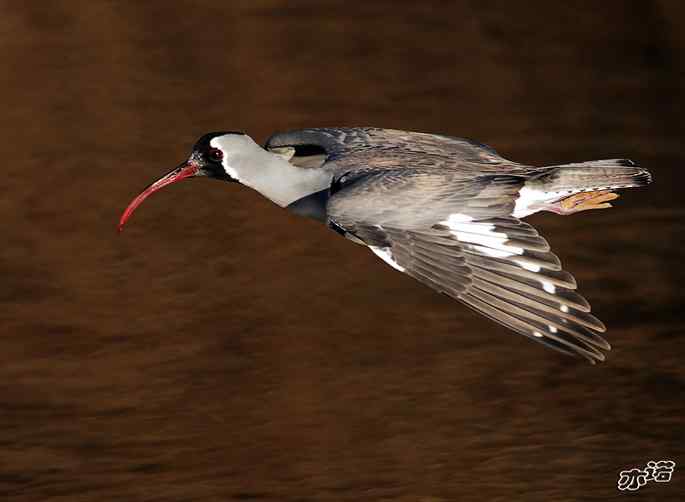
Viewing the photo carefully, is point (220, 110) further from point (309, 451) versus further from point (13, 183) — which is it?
Result: point (309, 451)

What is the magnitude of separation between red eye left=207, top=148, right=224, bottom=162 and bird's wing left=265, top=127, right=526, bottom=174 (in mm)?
337

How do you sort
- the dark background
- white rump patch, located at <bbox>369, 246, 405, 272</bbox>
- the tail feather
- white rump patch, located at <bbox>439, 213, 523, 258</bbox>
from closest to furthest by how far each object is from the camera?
white rump patch, located at <bbox>439, 213, 523, 258</bbox>, white rump patch, located at <bbox>369, 246, 405, 272</bbox>, the tail feather, the dark background

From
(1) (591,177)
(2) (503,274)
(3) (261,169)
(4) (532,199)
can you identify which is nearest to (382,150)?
(3) (261,169)

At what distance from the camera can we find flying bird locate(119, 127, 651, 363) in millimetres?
6703

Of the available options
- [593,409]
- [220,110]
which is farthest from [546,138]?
[593,409]

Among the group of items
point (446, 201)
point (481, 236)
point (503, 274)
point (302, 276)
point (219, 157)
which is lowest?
point (302, 276)

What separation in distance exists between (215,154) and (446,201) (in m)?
1.49

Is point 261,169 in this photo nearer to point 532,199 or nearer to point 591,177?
point 532,199

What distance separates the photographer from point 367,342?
28.7ft

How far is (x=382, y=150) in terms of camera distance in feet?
26.4

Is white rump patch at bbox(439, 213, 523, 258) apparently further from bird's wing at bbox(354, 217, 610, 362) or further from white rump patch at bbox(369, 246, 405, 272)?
white rump patch at bbox(369, 246, 405, 272)

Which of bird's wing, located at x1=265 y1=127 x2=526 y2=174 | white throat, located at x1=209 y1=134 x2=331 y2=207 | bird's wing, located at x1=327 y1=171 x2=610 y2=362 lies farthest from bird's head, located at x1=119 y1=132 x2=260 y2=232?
bird's wing, located at x1=327 y1=171 x2=610 y2=362

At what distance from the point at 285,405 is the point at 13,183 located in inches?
123

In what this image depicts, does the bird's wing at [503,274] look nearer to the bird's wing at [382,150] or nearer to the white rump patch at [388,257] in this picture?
the white rump patch at [388,257]
